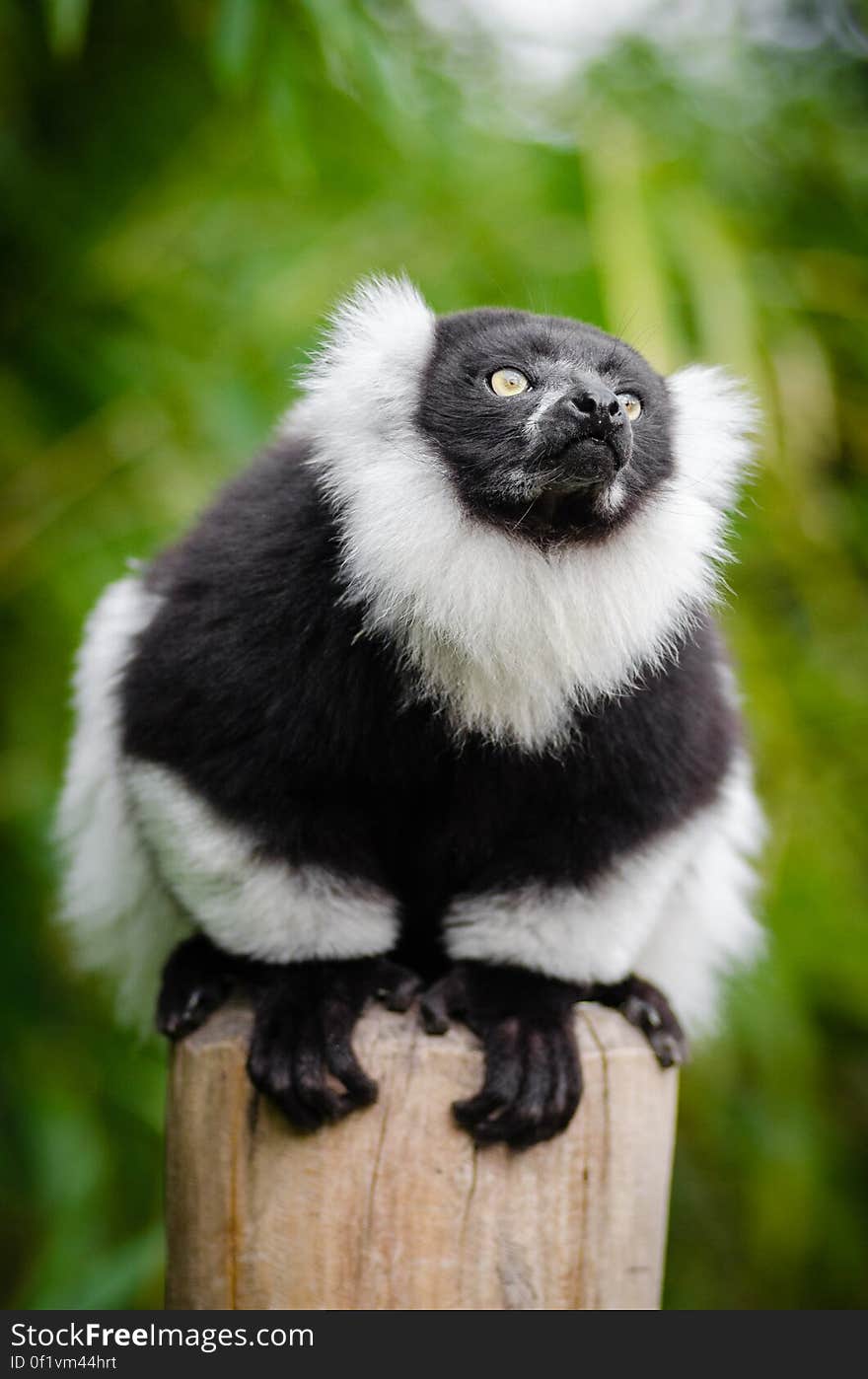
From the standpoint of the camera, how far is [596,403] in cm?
201

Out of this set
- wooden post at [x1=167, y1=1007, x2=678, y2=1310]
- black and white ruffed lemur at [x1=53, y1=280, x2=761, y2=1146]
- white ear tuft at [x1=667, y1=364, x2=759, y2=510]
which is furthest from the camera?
white ear tuft at [x1=667, y1=364, x2=759, y2=510]

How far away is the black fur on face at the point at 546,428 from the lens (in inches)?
80.4

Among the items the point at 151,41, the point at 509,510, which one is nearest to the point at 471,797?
the point at 509,510

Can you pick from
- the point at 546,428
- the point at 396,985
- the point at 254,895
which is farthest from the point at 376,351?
the point at 396,985

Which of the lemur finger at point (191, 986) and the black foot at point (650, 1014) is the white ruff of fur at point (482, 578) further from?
the lemur finger at point (191, 986)

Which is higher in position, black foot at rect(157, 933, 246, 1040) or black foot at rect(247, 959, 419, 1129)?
black foot at rect(247, 959, 419, 1129)

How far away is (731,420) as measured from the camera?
2.38 meters

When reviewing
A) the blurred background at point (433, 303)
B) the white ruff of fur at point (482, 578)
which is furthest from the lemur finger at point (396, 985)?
the blurred background at point (433, 303)

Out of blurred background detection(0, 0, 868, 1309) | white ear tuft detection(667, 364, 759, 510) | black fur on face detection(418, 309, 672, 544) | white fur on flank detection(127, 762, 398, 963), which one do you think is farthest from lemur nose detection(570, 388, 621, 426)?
blurred background detection(0, 0, 868, 1309)

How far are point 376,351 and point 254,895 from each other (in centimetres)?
92

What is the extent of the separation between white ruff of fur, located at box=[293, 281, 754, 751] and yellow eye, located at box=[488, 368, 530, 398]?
0.13 metres

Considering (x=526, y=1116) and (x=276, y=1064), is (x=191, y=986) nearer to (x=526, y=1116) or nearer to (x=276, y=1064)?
(x=276, y=1064)

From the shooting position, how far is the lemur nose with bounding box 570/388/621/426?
2.01 metres

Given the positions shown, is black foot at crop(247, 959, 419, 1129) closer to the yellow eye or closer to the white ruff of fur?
the white ruff of fur
